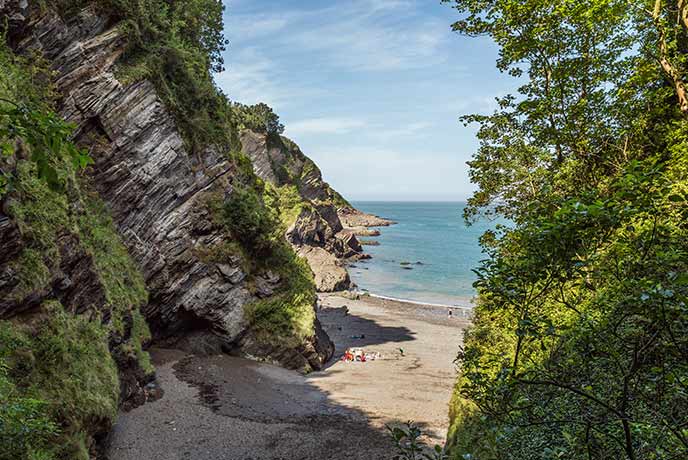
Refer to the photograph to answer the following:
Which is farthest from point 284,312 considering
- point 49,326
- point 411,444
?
point 411,444

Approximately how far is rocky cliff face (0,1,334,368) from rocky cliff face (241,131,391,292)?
2274 cm

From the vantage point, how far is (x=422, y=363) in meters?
29.8

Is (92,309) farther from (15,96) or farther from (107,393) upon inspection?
(15,96)

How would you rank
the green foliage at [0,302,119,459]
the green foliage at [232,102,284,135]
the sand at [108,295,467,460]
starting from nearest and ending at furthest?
the green foliage at [0,302,119,459] < the sand at [108,295,467,460] < the green foliage at [232,102,284,135]

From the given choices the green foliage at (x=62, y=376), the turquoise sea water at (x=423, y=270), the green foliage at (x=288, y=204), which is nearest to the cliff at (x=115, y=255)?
the green foliage at (x=62, y=376)

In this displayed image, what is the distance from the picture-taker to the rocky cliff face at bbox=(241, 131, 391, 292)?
58.3 meters

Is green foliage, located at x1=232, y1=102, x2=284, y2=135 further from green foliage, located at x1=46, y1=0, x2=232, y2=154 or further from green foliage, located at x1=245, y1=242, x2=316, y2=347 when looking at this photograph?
green foliage, located at x1=245, y1=242, x2=316, y2=347

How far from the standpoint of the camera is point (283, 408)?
67.4ft

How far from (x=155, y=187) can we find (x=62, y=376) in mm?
14358

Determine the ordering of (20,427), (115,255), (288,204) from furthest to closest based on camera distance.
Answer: (288,204)
(115,255)
(20,427)

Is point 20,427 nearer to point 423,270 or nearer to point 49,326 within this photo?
point 49,326

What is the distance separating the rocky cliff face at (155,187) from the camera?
797 inches

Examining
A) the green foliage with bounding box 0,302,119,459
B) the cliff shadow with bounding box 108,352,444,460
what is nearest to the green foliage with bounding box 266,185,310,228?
the cliff shadow with bounding box 108,352,444,460

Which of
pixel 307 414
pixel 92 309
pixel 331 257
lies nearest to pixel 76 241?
pixel 92 309
